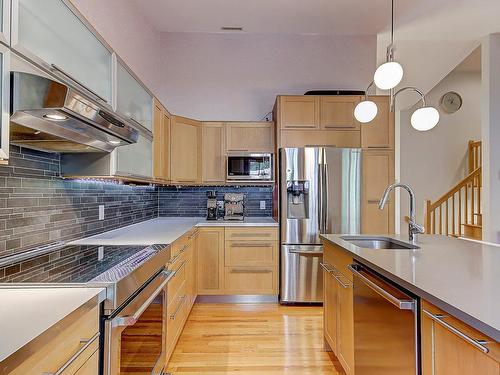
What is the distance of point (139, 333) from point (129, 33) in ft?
9.46

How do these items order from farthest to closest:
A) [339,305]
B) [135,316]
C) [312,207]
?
[312,207] < [339,305] < [135,316]

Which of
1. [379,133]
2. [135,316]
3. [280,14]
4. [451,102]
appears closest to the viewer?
[135,316]

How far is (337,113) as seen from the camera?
3.71 metres

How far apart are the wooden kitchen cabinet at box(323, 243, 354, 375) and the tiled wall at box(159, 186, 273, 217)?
181 cm

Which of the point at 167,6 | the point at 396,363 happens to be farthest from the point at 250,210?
the point at 396,363

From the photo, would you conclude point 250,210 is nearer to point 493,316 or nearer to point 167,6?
point 167,6

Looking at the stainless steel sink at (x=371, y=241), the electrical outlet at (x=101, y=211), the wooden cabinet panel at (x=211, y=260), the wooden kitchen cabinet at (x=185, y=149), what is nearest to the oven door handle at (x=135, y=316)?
the electrical outlet at (x=101, y=211)

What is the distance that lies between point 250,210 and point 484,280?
3218mm

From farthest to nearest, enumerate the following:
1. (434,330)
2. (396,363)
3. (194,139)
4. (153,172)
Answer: (194,139), (153,172), (396,363), (434,330)

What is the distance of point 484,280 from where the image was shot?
3.92 ft

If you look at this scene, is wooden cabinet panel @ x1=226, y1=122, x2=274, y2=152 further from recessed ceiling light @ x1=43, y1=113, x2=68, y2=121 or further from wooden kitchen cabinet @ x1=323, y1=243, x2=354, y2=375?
recessed ceiling light @ x1=43, y1=113, x2=68, y2=121

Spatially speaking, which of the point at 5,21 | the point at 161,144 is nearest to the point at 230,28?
the point at 161,144

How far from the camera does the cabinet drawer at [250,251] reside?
366 centimetres

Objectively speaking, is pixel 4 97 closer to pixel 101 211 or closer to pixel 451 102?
pixel 101 211
